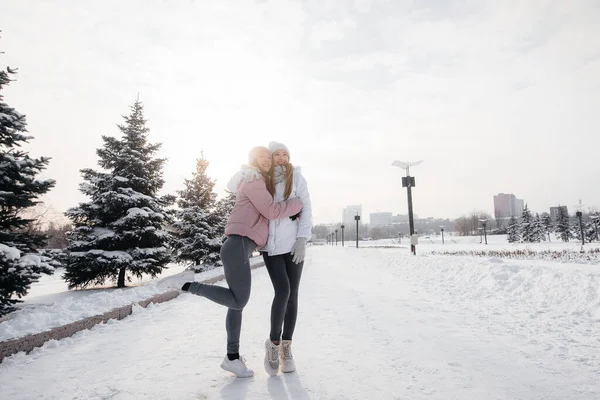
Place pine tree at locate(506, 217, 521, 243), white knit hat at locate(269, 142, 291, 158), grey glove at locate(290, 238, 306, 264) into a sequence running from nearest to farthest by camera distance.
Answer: grey glove at locate(290, 238, 306, 264) → white knit hat at locate(269, 142, 291, 158) → pine tree at locate(506, 217, 521, 243)

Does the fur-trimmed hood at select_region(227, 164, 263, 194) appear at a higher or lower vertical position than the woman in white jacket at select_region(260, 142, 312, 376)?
higher

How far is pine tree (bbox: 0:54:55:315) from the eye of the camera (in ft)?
22.1

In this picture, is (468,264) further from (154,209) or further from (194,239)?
(194,239)

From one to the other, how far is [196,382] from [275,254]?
47.7 inches

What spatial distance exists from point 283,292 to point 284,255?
33cm

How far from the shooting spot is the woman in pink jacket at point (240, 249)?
8.98 ft

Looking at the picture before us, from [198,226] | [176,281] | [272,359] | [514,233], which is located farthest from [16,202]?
[514,233]

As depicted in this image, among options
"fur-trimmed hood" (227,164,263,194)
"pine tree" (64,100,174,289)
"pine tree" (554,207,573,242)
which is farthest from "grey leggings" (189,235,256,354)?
"pine tree" (554,207,573,242)

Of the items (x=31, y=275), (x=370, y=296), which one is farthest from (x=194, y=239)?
(x=370, y=296)

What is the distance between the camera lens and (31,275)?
6.94 m

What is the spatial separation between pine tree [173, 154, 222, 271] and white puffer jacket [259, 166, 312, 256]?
56.6 feet

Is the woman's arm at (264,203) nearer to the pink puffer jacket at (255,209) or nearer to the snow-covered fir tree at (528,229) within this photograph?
the pink puffer jacket at (255,209)

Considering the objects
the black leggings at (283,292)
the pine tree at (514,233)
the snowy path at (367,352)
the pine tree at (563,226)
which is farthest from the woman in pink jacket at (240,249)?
the pine tree at (514,233)

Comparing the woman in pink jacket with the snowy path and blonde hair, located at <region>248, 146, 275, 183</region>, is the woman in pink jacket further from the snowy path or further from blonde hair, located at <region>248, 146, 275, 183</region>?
the snowy path
